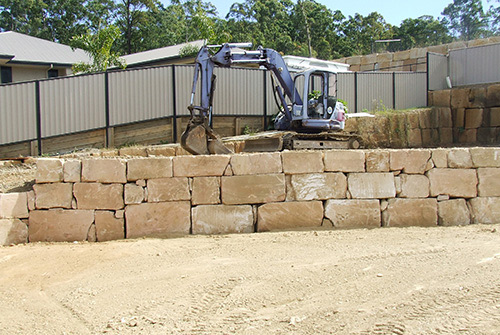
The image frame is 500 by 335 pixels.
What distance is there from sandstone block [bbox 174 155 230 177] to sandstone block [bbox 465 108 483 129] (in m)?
15.5

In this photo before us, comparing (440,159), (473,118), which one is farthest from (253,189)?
(473,118)

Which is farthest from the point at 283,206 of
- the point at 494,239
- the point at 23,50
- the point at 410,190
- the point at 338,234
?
the point at 23,50

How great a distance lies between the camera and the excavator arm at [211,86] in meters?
10.0

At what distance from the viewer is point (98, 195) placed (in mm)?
7848

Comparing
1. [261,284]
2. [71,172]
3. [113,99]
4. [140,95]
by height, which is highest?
[140,95]

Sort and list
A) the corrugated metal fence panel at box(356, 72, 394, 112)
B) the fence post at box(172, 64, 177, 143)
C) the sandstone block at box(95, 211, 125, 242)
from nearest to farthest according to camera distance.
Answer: the sandstone block at box(95, 211, 125, 242) < the fence post at box(172, 64, 177, 143) < the corrugated metal fence panel at box(356, 72, 394, 112)

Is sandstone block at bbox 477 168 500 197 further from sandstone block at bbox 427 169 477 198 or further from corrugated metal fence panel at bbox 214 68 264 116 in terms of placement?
corrugated metal fence panel at bbox 214 68 264 116

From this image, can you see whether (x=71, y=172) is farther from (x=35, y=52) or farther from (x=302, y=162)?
(x=35, y=52)

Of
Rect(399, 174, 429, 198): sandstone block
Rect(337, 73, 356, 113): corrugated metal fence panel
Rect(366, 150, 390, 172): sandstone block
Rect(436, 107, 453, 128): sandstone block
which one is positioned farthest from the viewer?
Rect(436, 107, 453, 128): sandstone block

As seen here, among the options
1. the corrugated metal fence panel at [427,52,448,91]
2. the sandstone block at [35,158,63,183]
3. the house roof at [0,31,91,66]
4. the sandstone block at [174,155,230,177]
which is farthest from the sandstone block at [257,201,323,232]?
the house roof at [0,31,91,66]

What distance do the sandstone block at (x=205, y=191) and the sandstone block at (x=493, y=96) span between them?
16004 millimetres

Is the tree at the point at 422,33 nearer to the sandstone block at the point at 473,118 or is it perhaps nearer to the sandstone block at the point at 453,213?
the sandstone block at the point at 473,118

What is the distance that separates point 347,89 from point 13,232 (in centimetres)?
1384

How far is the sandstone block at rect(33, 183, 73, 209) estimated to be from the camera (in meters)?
7.78
